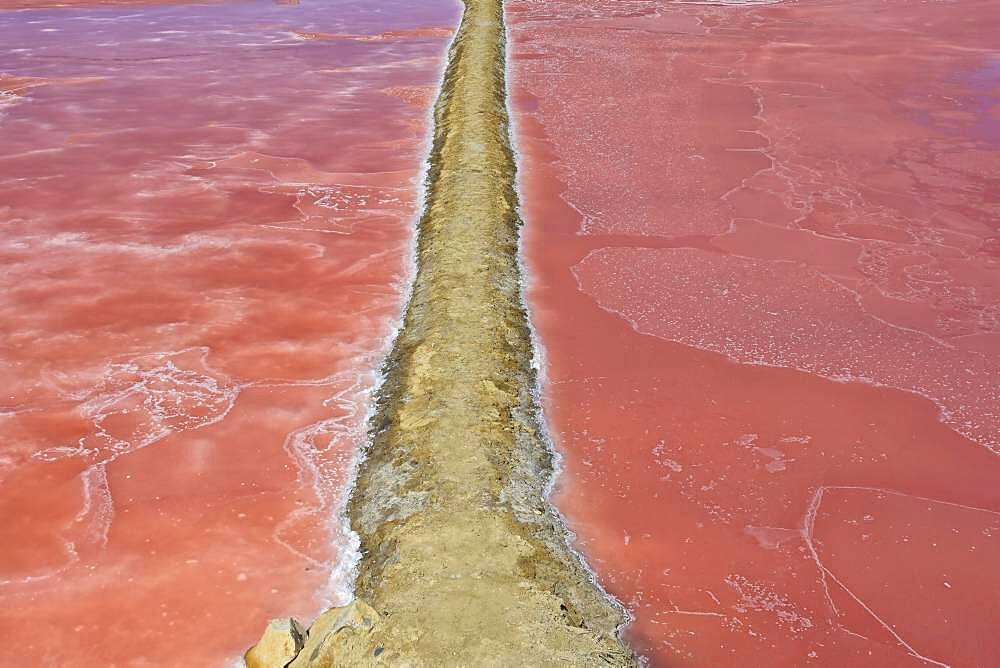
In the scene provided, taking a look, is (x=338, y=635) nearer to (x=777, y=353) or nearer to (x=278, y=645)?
A: (x=278, y=645)

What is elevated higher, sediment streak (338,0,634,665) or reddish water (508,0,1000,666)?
sediment streak (338,0,634,665)

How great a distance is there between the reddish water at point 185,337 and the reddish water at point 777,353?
1.15m

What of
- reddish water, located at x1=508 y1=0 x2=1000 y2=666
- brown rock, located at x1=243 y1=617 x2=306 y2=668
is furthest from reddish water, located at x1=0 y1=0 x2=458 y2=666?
reddish water, located at x1=508 y1=0 x2=1000 y2=666

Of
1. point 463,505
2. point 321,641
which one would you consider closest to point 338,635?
point 321,641

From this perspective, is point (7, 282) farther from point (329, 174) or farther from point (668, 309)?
point (668, 309)

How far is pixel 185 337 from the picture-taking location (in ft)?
18.8

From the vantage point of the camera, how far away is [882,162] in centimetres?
862

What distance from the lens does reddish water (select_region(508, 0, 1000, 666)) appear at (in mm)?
3842

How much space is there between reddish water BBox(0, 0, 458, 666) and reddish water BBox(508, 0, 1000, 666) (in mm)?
1154

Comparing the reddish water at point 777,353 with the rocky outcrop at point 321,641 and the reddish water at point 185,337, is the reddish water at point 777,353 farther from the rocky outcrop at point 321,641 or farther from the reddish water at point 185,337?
the reddish water at point 185,337

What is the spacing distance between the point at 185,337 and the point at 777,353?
10.7 ft

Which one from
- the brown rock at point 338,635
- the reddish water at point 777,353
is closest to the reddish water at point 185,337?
the brown rock at point 338,635

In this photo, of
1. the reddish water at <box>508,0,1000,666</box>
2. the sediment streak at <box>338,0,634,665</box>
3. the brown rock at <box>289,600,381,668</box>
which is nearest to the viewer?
the brown rock at <box>289,600,381,668</box>

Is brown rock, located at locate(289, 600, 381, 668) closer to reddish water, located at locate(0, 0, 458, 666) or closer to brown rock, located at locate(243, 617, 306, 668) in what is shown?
brown rock, located at locate(243, 617, 306, 668)
